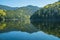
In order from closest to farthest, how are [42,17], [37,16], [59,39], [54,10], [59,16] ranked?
[59,39]
[59,16]
[54,10]
[42,17]
[37,16]

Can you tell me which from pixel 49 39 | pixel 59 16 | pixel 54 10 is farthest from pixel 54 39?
pixel 54 10

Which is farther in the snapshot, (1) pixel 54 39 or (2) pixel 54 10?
(2) pixel 54 10

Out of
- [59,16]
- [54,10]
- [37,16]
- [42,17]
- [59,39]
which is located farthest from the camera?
[37,16]

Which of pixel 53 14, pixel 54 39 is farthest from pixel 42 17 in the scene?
pixel 54 39

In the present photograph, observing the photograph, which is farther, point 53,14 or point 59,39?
point 53,14

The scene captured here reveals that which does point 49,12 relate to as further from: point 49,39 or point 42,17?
point 49,39

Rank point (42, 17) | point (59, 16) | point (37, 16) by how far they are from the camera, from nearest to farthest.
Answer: point (59, 16)
point (42, 17)
point (37, 16)

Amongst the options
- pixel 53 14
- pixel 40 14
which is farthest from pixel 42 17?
pixel 53 14

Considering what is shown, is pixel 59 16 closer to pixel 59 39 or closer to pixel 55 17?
pixel 55 17
